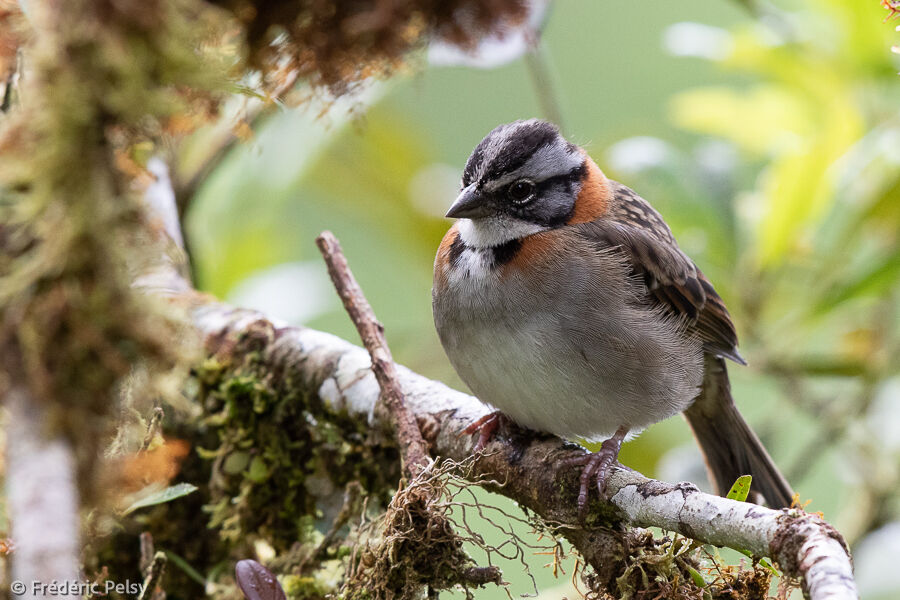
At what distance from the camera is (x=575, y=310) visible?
2.92m

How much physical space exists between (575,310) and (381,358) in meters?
0.70

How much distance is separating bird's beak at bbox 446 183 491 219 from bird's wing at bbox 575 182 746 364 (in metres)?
0.37

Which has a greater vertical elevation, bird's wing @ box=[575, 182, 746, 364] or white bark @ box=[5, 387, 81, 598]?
white bark @ box=[5, 387, 81, 598]

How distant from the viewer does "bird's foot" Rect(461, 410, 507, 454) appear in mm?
2691

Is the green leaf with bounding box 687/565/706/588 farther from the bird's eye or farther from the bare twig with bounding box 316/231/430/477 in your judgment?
the bird's eye

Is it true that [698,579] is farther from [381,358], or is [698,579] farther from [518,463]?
[381,358]

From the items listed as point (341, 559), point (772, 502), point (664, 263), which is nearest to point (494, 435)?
point (341, 559)

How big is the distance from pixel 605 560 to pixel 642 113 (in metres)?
7.69

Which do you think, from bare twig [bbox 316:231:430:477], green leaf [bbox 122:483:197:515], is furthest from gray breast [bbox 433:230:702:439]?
green leaf [bbox 122:483:197:515]

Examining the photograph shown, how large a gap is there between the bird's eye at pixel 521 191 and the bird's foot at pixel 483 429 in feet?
2.74

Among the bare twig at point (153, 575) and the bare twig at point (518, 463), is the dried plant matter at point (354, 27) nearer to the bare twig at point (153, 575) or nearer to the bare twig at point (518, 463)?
the bare twig at point (518, 463)

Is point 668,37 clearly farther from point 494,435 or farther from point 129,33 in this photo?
point 129,33

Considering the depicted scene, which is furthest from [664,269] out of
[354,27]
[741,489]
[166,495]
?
[354,27]

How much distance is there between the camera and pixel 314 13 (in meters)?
1.50
